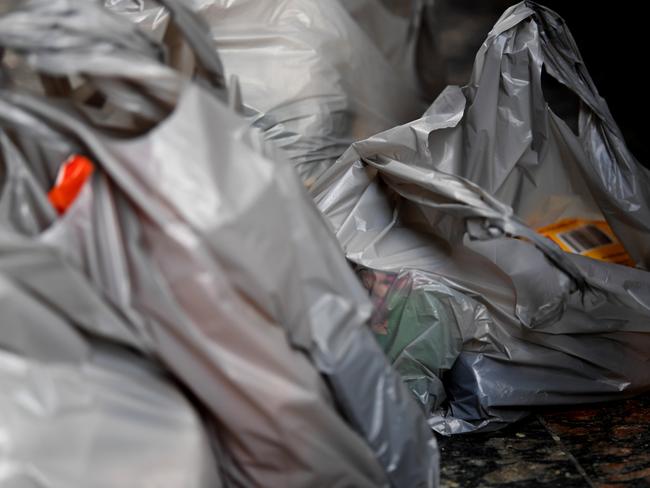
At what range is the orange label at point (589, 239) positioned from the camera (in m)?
1.43

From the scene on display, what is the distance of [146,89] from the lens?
89 centimetres

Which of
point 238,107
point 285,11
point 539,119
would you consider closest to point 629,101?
point 539,119

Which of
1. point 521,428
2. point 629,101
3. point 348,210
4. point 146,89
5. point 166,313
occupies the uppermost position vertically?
point 146,89

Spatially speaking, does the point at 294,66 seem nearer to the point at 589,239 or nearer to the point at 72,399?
the point at 589,239

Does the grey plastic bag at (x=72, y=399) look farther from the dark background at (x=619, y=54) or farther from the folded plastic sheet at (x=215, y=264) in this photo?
the dark background at (x=619, y=54)

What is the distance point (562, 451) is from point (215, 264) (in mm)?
633

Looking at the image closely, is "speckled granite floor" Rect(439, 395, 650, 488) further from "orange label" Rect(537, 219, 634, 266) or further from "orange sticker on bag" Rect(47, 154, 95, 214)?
"orange sticker on bag" Rect(47, 154, 95, 214)

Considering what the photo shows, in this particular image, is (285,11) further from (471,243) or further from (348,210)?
(471,243)

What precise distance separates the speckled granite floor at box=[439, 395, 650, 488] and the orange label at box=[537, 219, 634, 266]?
25 cm

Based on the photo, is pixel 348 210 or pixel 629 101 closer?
pixel 348 210

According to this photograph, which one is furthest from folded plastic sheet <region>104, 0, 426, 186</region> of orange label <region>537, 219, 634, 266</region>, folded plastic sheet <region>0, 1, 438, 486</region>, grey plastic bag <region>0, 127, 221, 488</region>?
grey plastic bag <region>0, 127, 221, 488</region>

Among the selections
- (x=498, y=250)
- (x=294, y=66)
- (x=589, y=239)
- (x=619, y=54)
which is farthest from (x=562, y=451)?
(x=619, y=54)

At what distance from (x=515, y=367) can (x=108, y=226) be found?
0.68 metres

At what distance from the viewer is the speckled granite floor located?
3.72 feet
